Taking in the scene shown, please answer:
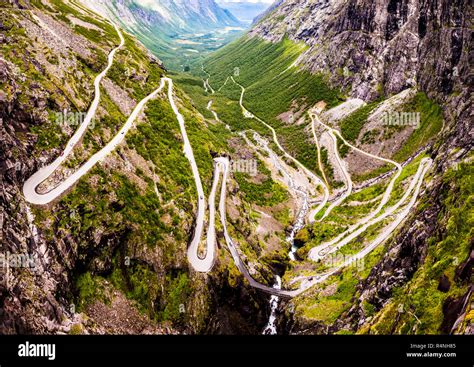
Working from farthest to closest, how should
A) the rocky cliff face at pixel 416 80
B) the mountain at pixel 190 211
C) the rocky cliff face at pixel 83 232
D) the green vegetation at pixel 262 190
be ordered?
the green vegetation at pixel 262 190, the rocky cliff face at pixel 416 80, the mountain at pixel 190 211, the rocky cliff face at pixel 83 232

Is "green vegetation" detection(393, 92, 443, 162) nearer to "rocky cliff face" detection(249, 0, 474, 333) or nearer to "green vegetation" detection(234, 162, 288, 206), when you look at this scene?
"rocky cliff face" detection(249, 0, 474, 333)

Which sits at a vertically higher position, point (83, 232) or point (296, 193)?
point (83, 232)

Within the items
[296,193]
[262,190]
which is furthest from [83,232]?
[296,193]

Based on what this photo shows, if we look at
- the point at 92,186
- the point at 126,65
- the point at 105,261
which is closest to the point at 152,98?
the point at 126,65

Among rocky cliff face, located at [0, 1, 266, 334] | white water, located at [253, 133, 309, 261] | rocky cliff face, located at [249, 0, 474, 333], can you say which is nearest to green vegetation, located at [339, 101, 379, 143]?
rocky cliff face, located at [249, 0, 474, 333]

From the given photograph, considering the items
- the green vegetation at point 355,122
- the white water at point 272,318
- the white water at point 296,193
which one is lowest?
the white water at point 272,318

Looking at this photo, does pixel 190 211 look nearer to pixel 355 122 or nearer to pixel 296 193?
pixel 296 193

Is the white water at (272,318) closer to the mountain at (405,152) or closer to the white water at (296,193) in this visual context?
the mountain at (405,152)

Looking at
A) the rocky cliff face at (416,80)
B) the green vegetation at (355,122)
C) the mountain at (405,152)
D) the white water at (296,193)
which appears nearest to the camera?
the mountain at (405,152)

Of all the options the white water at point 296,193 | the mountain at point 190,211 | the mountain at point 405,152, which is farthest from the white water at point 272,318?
the white water at point 296,193

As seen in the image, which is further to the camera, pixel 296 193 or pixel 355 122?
pixel 355 122
